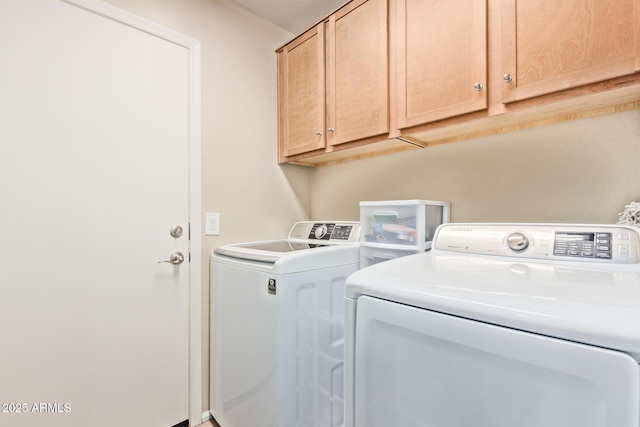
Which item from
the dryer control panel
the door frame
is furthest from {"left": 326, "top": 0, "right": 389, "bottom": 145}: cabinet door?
the door frame

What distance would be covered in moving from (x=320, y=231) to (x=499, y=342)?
1.51 meters

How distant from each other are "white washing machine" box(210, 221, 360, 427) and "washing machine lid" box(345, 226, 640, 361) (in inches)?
20.6

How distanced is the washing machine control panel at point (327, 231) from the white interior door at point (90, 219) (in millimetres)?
790

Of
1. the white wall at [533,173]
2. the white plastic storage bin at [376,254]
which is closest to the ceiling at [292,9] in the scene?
Result: the white wall at [533,173]

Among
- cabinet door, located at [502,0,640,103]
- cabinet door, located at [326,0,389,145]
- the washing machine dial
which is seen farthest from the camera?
the washing machine dial

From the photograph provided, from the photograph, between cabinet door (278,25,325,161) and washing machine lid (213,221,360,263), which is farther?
cabinet door (278,25,325,161)

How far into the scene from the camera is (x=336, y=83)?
5.63ft

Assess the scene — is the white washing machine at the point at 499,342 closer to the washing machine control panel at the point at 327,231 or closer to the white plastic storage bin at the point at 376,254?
the white plastic storage bin at the point at 376,254

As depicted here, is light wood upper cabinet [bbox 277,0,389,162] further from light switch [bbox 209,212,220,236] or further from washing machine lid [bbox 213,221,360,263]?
light switch [bbox 209,212,220,236]

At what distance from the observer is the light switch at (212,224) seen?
1.77 meters

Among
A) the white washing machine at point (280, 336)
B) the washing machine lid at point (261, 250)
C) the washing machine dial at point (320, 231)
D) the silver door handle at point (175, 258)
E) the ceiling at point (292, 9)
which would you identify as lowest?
the white washing machine at point (280, 336)

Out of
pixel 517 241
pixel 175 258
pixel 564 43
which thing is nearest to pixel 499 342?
pixel 517 241

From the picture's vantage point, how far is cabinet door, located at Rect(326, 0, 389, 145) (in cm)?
150

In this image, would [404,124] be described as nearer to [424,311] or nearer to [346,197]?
[346,197]
